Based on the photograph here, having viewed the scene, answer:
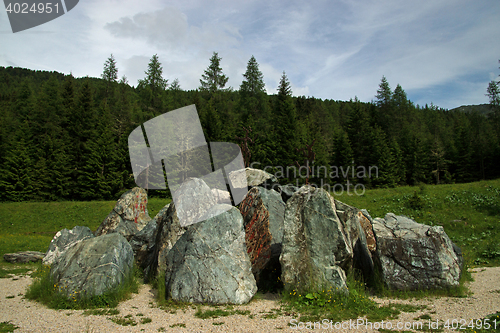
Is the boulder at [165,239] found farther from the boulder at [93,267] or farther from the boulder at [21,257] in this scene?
the boulder at [21,257]

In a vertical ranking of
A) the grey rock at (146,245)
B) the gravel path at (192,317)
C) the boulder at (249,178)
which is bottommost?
the gravel path at (192,317)

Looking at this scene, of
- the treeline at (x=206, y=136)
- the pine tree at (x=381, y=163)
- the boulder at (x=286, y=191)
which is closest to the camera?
the boulder at (x=286, y=191)

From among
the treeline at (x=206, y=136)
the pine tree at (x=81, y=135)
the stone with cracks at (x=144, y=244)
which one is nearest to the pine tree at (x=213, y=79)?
the treeline at (x=206, y=136)

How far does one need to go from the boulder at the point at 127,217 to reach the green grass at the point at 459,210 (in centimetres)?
1348

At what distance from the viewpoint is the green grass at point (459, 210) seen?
12.0 m

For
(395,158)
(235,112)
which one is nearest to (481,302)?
(235,112)

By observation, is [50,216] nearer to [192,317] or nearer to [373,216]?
[192,317]

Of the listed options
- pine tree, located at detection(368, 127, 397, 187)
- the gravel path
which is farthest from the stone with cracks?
pine tree, located at detection(368, 127, 397, 187)

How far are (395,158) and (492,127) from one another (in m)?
25.6

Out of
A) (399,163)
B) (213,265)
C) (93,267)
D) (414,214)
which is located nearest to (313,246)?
(213,265)

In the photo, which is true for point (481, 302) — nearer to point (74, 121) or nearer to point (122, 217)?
point (122, 217)

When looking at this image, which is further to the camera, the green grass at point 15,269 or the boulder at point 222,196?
the boulder at point 222,196

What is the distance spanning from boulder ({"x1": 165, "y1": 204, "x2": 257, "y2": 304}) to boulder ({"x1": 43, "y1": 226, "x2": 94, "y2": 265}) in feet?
18.6

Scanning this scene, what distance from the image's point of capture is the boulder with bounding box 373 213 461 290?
6.94 metres
